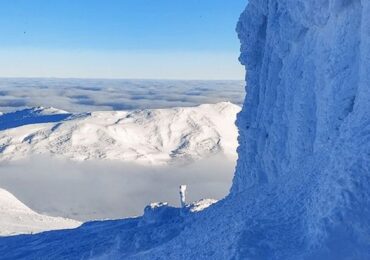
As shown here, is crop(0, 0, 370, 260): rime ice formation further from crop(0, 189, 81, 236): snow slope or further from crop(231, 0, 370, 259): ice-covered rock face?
crop(0, 189, 81, 236): snow slope

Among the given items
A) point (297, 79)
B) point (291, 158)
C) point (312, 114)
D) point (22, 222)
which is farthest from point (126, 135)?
point (312, 114)

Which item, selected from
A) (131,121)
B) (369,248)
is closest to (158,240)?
(369,248)

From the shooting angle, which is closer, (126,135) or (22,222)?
(22,222)

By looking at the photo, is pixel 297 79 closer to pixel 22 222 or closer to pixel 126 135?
pixel 22 222

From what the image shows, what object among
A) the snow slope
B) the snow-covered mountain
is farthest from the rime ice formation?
the snow-covered mountain

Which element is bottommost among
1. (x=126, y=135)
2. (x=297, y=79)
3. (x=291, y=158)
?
(x=126, y=135)

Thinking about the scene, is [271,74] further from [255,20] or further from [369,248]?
[369,248]

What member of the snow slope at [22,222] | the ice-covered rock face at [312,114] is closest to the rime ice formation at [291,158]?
the ice-covered rock face at [312,114]
